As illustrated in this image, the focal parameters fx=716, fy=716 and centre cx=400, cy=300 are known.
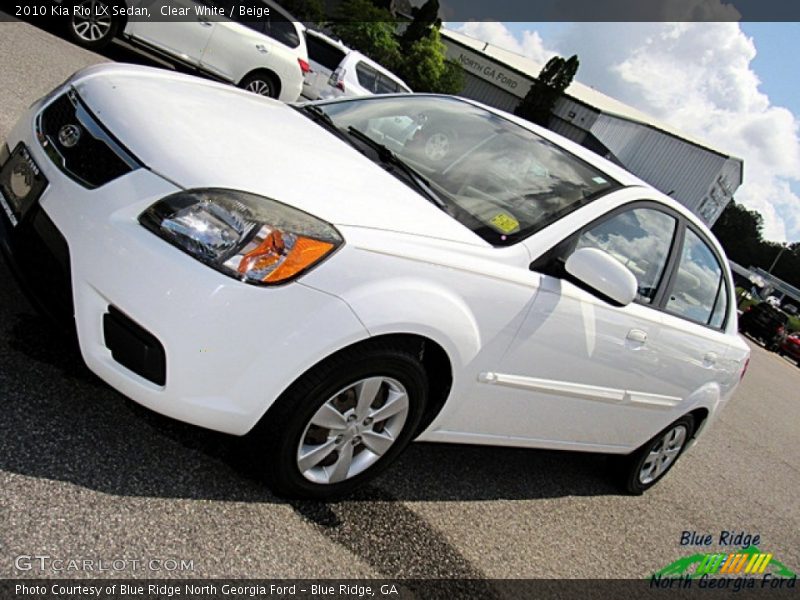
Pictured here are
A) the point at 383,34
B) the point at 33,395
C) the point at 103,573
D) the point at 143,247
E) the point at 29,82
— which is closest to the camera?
the point at 103,573

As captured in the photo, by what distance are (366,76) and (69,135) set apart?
10357 millimetres

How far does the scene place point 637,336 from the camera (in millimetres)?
3473

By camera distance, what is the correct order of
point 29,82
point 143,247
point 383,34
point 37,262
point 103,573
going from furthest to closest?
point 383,34 < point 29,82 < point 37,262 < point 143,247 < point 103,573

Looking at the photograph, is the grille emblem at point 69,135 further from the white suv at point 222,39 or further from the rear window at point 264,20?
the rear window at point 264,20

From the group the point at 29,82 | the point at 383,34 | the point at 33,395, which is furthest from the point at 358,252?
the point at 383,34

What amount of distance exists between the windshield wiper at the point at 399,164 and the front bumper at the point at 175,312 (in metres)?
0.85

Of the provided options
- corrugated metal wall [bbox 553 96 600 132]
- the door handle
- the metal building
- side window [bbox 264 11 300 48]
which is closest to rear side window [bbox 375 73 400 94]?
side window [bbox 264 11 300 48]

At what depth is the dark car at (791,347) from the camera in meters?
24.8

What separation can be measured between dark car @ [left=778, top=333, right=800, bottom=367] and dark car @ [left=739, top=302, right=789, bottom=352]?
167mm

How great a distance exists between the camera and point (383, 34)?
35.2 m

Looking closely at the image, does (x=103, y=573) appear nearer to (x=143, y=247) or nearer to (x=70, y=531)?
(x=70, y=531)

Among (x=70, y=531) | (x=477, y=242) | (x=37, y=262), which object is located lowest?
(x=70, y=531)

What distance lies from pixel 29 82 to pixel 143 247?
18.5 feet

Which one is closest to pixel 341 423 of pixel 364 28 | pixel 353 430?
pixel 353 430
